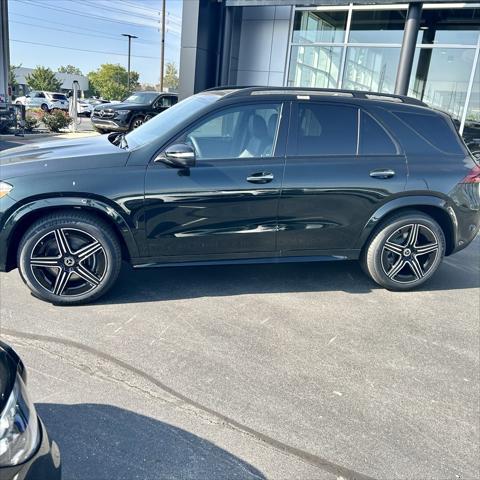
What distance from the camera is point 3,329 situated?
132 inches

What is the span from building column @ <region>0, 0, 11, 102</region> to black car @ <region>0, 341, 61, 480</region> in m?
16.3

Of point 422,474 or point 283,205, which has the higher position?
point 283,205

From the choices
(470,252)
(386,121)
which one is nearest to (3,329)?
(386,121)

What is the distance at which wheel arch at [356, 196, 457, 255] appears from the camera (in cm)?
429

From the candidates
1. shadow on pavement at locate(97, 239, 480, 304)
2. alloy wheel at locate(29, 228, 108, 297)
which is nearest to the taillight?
shadow on pavement at locate(97, 239, 480, 304)

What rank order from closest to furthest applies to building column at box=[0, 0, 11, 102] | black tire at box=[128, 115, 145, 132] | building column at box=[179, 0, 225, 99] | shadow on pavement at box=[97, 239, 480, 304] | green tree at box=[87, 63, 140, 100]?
shadow on pavement at box=[97, 239, 480, 304] → building column at box=[179, 0, 225, 99] → building column at box=[0, 0, 11, 102] → black tire at box=[128, 115, 145, 132] → green tree at box=[87, 63, 140, 100]

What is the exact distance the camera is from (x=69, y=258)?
3729 millimetres

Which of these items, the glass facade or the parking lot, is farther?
the glass facade

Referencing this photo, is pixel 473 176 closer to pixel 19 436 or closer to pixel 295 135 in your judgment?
pixel 295 135

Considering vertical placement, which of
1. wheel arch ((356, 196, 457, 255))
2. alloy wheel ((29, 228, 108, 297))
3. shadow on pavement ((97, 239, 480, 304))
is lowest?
shadow on pavement ((97, 239, 480, 304))

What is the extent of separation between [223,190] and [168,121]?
903 millimetres

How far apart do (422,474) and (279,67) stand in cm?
1294

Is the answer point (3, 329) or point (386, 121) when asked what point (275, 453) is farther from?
point (386, 121)

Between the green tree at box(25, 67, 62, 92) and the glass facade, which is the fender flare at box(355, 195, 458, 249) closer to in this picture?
the glass facade
